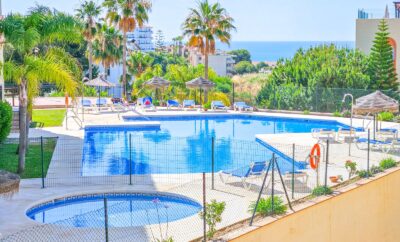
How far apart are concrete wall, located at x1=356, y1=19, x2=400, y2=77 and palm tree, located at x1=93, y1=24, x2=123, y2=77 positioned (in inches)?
602

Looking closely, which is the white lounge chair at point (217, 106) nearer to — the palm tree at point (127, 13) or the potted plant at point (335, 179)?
the palm tree at point (127, 13)

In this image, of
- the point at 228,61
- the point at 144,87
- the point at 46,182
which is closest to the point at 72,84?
the point at 46,182

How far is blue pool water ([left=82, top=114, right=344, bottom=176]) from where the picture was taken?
2062 cm

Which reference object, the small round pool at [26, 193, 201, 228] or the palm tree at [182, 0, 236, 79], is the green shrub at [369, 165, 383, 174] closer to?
the small round pool at [26, 193, 201, 228]

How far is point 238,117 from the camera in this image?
1362 inches

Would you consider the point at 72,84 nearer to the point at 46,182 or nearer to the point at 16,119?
the point at 46,182

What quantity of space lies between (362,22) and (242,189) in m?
27.8

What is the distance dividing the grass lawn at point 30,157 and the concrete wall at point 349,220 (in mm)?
7424

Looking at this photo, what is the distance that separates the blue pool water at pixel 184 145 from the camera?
20.6 metres

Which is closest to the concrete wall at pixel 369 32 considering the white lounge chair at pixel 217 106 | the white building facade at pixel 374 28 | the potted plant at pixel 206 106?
the white building facade at pixel 374 28

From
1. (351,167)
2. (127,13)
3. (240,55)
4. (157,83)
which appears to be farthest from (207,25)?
(240,55)

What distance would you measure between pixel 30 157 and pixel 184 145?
6.14 metres

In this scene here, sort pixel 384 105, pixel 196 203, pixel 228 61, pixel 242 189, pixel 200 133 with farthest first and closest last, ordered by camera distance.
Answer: pixel 228 61, pixel 200 133, pixel 384 105, pixel 242 189, pixel 196 203

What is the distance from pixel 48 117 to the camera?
33.5 metres
